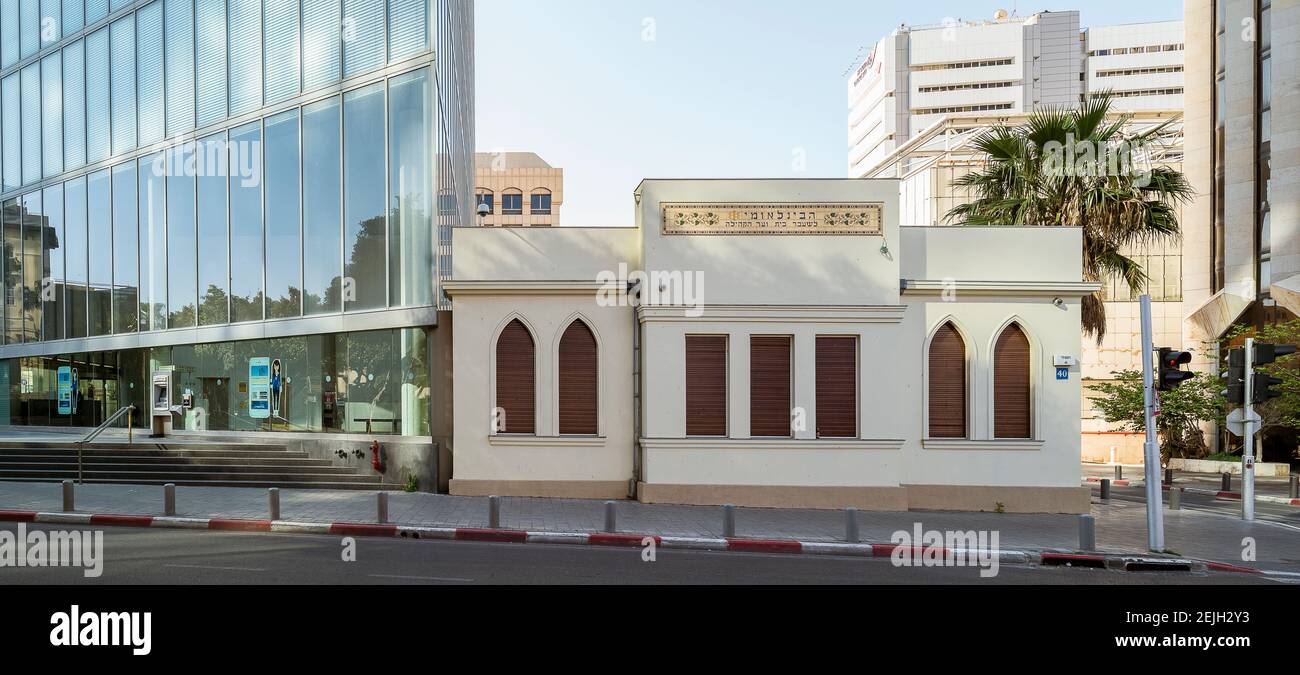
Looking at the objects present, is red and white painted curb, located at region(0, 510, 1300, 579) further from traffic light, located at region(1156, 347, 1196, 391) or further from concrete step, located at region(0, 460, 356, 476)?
concrete step, located at region(0, 460, 356, 476)

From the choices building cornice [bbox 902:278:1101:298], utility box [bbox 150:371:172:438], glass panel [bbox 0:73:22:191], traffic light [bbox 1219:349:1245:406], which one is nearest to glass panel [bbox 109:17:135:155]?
glass panel [bbox 0:73:22:191]

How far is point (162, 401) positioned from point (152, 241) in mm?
5028

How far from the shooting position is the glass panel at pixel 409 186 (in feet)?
58.6

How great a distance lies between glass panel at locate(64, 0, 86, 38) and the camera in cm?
2570

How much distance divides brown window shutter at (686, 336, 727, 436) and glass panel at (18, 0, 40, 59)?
27.4 meters

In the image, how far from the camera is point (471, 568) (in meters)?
9.77

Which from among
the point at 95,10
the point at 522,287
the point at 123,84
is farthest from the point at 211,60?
the point at 522,287

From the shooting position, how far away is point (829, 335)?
15508 mm

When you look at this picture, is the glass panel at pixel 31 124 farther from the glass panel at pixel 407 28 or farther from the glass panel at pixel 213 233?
the glass panel at pixel 407 28

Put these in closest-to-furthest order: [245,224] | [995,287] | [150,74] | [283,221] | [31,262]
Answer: [995,287] < [283,221] < [245,224] < [150,74] < [31,262]

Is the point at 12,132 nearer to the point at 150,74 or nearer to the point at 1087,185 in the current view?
the point at 150,74

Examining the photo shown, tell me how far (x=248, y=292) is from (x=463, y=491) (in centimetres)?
936
